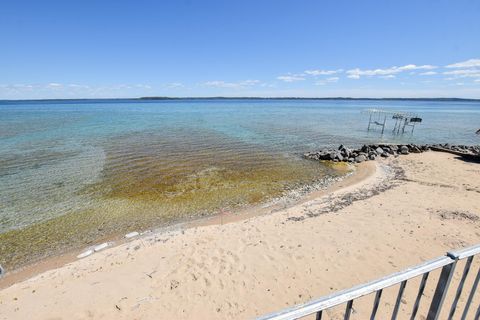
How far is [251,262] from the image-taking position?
725 cm

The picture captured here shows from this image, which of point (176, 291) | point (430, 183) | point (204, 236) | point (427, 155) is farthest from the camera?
point (427, 155)

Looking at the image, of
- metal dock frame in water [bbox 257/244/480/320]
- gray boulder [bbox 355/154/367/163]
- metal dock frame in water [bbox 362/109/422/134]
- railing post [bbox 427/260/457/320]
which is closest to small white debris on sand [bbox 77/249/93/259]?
metal dock frame in water [bbox 257/244/480/320]

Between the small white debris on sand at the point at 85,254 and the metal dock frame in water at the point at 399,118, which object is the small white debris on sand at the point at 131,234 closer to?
the small white debris on sand at the point at 85,254

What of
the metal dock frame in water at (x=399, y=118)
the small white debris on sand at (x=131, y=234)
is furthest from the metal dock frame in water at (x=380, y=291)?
the metal dock frame in water at (x=399, y=118)

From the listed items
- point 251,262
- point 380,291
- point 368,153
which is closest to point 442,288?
point 380,291

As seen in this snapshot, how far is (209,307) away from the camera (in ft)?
18.9

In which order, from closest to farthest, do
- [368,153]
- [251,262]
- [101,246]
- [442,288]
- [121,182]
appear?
[442,288], [251,262], [101,246], [121,182], [368,153]

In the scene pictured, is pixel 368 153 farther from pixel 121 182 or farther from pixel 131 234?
pixel 131 234

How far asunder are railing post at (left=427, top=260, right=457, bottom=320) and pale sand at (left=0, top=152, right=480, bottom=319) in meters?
2.88

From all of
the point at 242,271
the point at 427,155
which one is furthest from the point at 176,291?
the point at 427,155

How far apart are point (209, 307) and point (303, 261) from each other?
2881 millimetres

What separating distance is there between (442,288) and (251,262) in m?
5.24

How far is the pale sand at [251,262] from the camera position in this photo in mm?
5875

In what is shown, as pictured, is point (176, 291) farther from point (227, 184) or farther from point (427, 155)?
point (427, 155)
